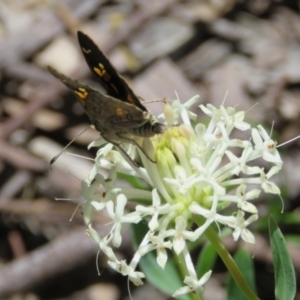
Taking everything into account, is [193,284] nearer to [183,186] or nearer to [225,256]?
[225,256]

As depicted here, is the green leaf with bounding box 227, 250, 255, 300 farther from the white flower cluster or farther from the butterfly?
the butterfly

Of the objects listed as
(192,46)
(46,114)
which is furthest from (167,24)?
(46,114)

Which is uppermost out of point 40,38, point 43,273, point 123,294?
point 40,38

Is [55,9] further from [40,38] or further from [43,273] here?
[43,273]

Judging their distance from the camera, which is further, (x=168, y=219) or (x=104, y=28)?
(x=104, y=28)

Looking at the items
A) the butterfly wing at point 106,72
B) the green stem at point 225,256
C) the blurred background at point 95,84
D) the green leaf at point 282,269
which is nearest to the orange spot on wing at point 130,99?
the butterfly wing at point 106,72

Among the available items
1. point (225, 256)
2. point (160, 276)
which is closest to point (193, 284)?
point (225, 256)
